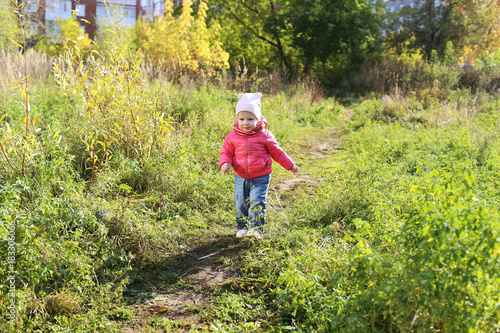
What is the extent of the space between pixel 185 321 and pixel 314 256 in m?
1.04

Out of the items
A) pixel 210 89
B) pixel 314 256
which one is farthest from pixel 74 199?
pixel 210 89

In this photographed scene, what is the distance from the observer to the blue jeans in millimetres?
3871

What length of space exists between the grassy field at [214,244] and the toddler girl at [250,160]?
0.75 feet

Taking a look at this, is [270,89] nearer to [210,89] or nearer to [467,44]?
[210,89]

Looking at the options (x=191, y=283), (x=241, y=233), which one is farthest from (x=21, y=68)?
(x=191, y=283)

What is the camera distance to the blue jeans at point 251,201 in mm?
3871

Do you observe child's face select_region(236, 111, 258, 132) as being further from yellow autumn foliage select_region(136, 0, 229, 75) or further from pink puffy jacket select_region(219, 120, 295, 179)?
yellow autumn foliage select_region(136, 0, 229, 75)

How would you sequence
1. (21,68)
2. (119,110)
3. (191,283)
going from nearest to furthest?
(191,283) → (119,110) → (21,68)

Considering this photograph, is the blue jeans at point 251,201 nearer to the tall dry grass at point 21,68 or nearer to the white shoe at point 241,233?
the white shoe at point 241,233

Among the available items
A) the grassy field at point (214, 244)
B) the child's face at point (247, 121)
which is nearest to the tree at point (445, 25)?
the grassy field at point (214, 244)

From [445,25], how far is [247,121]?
20.6m

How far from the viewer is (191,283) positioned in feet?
10.5

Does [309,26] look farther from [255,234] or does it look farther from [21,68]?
[255,234]

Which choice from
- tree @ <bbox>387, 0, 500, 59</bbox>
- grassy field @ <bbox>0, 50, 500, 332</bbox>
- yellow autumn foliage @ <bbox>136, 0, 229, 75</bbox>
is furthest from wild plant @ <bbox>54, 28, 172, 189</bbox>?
tree @ <bbox>387, 0, 500, 59</bbox>
